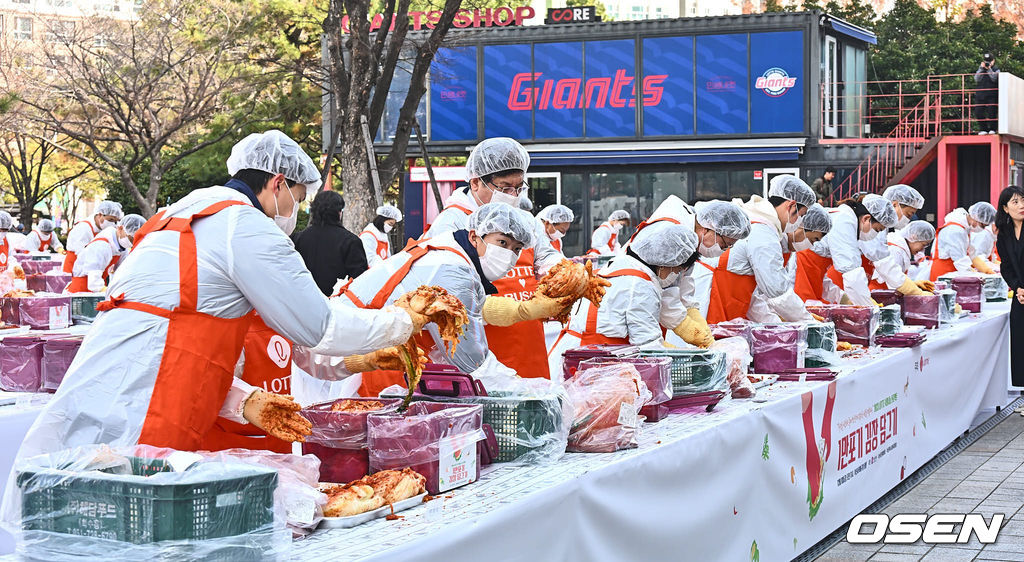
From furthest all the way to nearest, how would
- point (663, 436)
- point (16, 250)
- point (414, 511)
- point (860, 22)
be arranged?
point (860, 22)
point (16, 250)
point (663, 436)
point (414, 511)

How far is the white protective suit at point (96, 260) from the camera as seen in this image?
1215 centimetres

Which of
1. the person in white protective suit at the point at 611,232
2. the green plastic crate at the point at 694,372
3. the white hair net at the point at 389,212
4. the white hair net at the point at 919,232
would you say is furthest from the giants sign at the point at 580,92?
the green plastic crate at the point at 694,372

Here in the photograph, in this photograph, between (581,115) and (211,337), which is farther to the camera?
(581,115)

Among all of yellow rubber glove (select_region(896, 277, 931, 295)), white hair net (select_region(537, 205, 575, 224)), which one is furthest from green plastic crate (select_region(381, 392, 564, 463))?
white hair net (select_region(537, 205, 575, 224))

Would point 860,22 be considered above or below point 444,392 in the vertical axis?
above

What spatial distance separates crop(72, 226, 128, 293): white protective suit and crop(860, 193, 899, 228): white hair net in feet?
24.0

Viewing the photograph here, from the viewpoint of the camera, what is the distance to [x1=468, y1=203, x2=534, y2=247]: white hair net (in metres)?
4.52

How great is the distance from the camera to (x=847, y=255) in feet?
28.0

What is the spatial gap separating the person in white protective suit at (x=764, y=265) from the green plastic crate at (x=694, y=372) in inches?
71.6

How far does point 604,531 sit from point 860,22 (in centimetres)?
3776

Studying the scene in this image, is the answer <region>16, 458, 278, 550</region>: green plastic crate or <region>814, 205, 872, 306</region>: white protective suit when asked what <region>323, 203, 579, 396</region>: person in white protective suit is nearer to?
<region>16, 458, 278, 550</region>: green plastic crate

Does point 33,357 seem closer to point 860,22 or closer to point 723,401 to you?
point 723,401

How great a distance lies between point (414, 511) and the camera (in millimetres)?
3010

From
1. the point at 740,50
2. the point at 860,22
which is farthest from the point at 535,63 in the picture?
the point at 860,22
